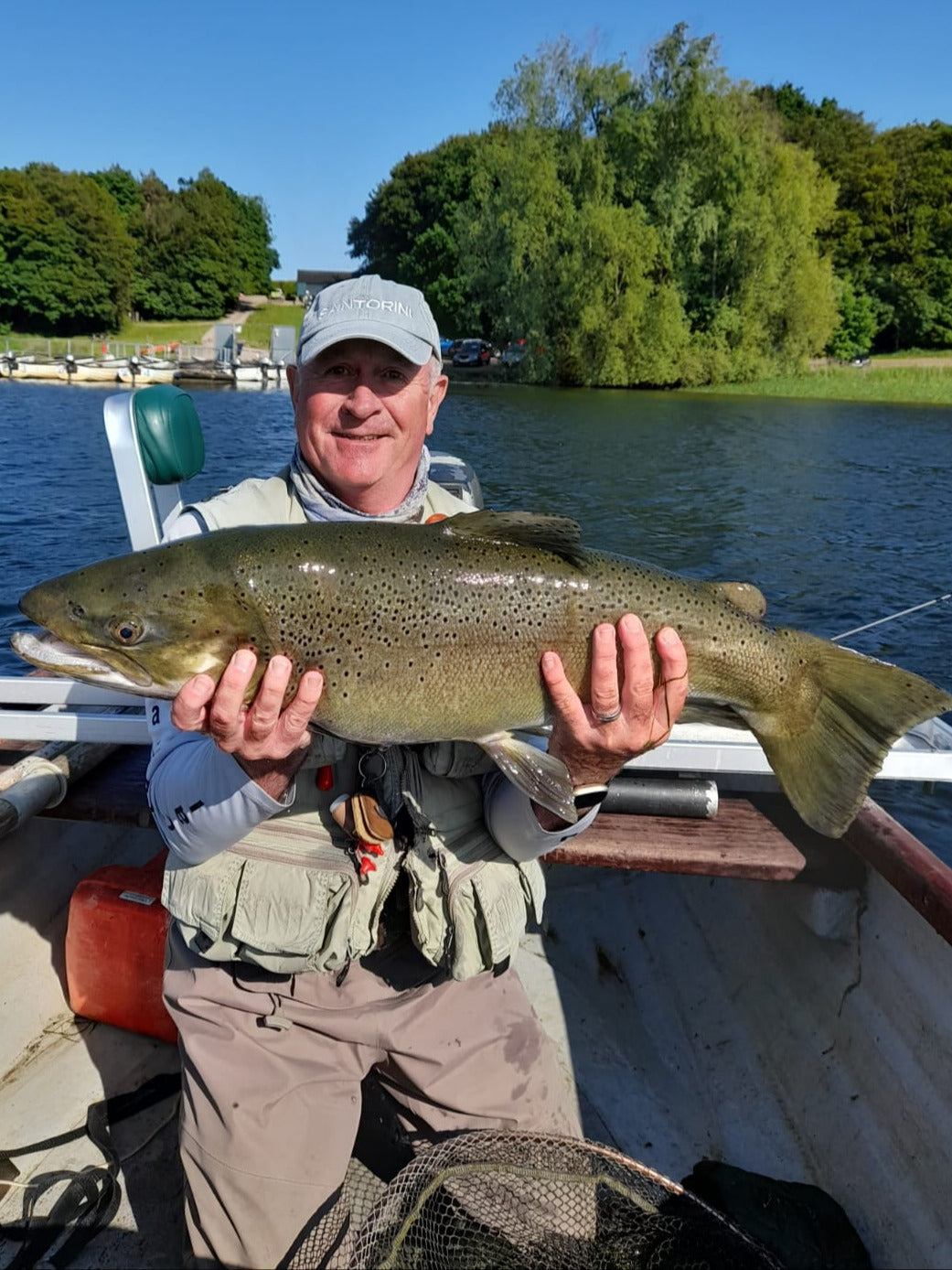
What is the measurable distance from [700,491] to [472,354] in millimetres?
40887

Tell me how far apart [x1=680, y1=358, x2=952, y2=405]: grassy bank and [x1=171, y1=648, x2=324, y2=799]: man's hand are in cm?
4781

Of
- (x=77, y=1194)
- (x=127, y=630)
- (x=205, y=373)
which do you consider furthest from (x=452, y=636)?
(x=205, y=373)

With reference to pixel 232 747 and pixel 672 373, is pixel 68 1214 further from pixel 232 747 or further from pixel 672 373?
pixel 672 373

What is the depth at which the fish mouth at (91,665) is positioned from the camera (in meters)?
2.48

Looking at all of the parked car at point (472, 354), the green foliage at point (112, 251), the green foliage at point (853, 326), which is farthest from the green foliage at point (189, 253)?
the green foliage at point (853, 326)

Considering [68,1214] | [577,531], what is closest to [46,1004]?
[68,1214]

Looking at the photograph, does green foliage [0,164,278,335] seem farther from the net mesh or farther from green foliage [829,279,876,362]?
the net mesh

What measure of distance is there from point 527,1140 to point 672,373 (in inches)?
1890

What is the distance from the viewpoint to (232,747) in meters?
2.37

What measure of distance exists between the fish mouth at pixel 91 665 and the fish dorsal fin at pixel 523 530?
3.23 ft

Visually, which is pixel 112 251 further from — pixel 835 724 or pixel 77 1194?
pixel 835 724

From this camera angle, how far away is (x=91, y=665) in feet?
8.27

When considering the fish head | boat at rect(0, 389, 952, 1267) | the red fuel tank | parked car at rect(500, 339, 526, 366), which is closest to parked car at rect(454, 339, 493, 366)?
parked car at rect(500, 339, 526, 366)

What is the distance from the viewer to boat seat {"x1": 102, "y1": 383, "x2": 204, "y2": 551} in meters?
4.11
